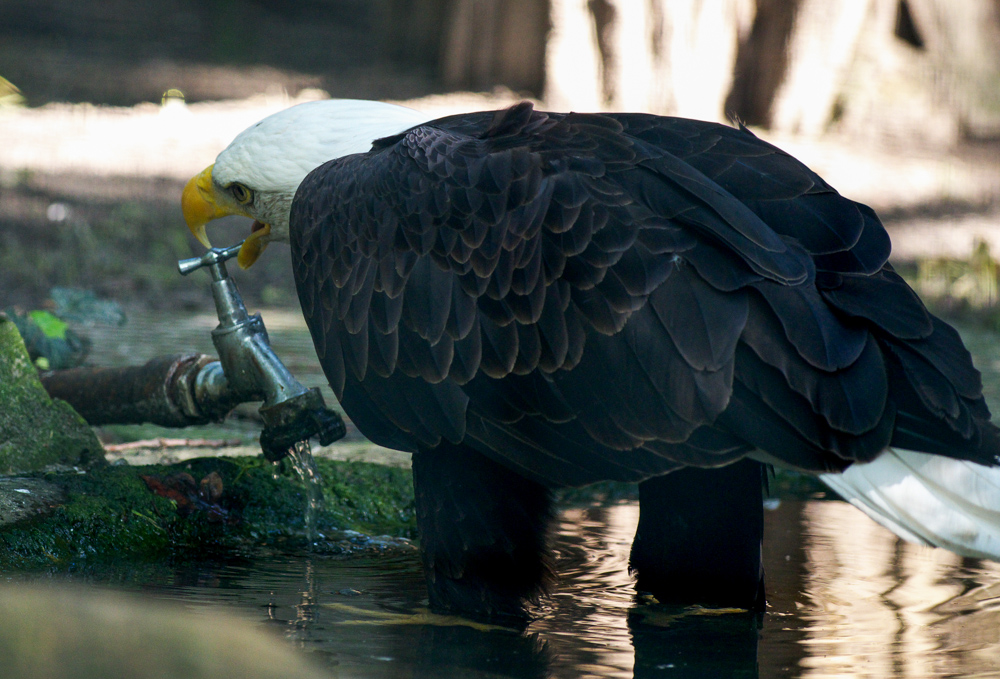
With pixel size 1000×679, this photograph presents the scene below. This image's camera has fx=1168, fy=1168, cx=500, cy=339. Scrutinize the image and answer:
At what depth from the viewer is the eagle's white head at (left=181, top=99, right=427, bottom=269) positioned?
Result: 3.02 m

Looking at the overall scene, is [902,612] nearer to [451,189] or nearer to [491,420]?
[491,420]

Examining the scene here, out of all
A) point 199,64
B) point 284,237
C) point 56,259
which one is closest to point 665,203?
point 284,237

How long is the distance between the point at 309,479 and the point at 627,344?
1174 mm

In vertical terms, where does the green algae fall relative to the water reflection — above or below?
above

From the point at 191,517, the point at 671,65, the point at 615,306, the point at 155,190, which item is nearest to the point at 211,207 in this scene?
the point at 191,517

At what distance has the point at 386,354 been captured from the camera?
255cm

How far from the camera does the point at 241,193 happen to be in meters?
3.18

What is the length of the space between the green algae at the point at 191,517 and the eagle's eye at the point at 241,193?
2.31 feet

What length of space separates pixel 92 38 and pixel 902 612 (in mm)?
12653

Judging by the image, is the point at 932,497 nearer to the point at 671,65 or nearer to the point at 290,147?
the point at 290,147

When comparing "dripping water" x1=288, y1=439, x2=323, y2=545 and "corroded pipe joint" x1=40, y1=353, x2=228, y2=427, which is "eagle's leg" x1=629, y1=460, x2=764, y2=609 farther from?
"corroded pipe joint" x1=40, y1=353, x2=228, y2=427

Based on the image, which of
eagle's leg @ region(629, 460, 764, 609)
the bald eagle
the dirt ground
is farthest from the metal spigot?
the dirt ground

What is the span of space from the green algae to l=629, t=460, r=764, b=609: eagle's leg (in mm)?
806

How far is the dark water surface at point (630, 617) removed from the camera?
2.26m
